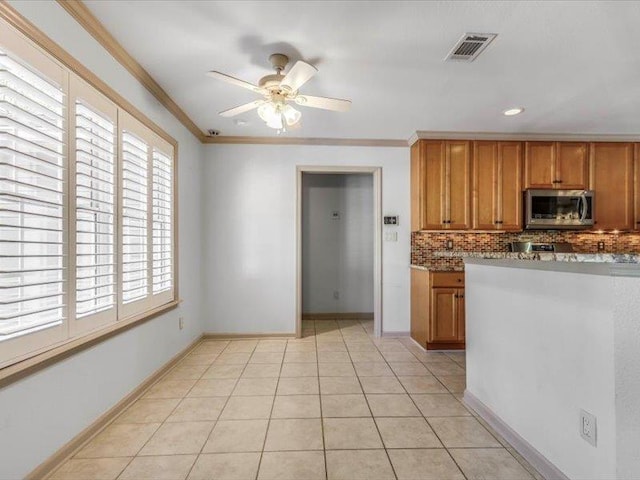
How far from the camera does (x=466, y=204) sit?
3797 millimetres

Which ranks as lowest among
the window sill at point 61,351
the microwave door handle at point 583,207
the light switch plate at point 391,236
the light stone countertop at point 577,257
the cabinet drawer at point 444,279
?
the window sill at point 61,351

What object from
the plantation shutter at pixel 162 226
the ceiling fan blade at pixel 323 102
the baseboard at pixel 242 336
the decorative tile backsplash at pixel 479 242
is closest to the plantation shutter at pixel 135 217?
the plantation shutter at pixel 162 226

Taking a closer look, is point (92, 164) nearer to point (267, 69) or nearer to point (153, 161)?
point (153, 161)

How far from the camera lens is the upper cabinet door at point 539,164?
3.81m

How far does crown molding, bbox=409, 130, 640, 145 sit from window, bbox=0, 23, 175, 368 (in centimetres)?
304

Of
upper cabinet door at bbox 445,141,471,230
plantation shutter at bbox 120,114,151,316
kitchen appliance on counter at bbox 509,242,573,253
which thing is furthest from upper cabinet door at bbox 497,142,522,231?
plantation shutter at bbox 120,114,151,316

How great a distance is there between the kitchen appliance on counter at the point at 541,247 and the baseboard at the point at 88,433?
4.25 m

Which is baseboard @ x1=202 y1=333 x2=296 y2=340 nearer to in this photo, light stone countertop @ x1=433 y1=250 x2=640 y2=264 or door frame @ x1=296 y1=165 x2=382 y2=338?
door frame @ x1=296 y1=165 x2=382 y2=338

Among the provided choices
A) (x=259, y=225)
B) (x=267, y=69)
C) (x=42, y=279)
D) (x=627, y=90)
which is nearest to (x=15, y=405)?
(x=42, y=279)

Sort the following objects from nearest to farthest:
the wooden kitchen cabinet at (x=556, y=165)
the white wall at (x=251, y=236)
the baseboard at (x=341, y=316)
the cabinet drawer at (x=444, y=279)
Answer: the cabinet drawer at (x=444, y=279), the wooden kitchen cabinet at (x=556, y=165), the white wall at (x=251, y=236), the baseboard at (x=341, y=316)

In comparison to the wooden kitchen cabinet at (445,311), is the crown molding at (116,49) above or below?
above

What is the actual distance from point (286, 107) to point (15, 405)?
2.25 metres

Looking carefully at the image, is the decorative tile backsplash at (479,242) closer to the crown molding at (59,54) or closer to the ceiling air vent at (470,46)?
the ceiling air vent at (470,46)

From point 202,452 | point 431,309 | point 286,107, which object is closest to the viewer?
point 202,452
